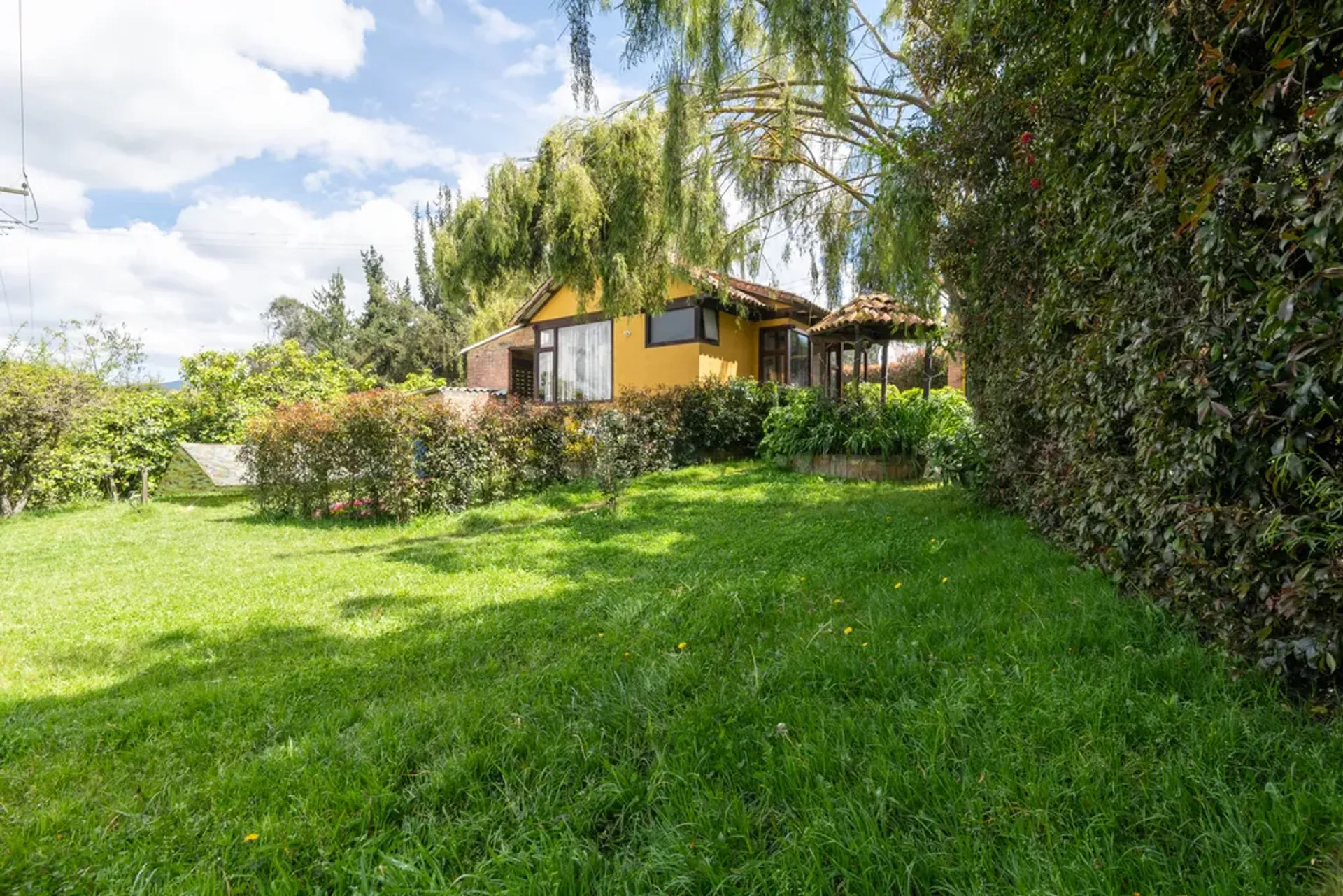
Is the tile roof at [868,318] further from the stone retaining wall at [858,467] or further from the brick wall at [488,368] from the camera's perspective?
the brick wall at [488,368]

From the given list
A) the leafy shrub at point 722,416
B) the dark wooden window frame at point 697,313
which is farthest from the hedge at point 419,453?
the dark wooden window frame at point 697,313

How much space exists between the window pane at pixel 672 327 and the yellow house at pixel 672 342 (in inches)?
0.7

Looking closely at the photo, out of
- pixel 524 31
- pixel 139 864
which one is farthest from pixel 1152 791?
pixel 524 31

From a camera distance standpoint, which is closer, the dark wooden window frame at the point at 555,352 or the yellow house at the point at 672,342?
the yellow house at the point at 672,342

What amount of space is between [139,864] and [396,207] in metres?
19.9

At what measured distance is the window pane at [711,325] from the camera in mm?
14484

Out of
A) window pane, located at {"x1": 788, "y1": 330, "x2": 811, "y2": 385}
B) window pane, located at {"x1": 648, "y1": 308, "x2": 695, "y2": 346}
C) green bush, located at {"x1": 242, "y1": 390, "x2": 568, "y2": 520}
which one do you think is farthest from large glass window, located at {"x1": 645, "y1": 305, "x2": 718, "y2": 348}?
green bush, located at {"x1": 242, "y1": 390, "x2": 568, "y2": 520}

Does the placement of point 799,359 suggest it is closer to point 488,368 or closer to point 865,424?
point 865,424

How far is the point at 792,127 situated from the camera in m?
6.40

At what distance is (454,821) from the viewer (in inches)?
73.1

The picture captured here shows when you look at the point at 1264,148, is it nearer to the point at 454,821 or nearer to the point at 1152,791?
the point at 1152,791

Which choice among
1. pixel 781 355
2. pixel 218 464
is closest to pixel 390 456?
pixel 218 464

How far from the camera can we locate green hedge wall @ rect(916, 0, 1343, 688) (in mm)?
1623

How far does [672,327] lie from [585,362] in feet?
10.1
